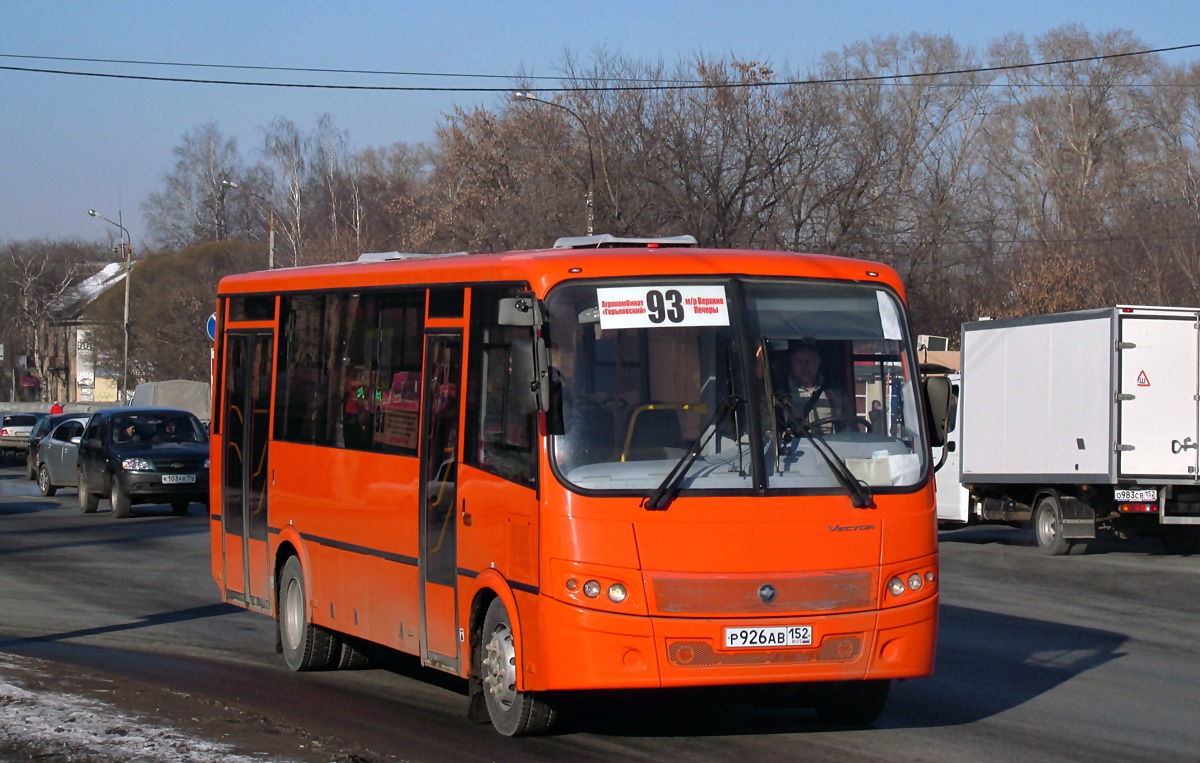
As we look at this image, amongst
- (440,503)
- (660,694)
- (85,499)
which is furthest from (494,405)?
(85,499)

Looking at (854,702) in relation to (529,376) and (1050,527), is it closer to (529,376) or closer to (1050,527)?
(529,376)

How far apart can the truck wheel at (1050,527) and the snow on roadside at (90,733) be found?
46.4 ft

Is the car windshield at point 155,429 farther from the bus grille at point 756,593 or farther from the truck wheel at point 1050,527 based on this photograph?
the bus grille at point 756,593

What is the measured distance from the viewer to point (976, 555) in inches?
773

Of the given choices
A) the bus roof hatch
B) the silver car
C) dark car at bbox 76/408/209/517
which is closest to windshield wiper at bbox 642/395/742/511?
the bus roof hatch

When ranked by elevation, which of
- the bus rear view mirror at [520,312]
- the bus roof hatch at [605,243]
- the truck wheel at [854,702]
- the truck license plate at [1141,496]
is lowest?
the truck wheel at [854,702]

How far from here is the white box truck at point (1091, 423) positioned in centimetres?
1867

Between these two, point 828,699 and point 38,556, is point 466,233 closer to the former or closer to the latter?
point 38,556

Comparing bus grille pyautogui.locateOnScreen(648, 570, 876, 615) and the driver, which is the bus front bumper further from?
the driver

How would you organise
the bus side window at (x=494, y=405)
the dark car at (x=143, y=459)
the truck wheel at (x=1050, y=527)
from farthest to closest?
1. the dark car at (x=143, y=459)
2. the truck wheel at (x=1050, y=527)
3. the bus side window at (x=494, y=405)

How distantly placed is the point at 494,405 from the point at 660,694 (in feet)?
5.73

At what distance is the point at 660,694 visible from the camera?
7871 millimetres

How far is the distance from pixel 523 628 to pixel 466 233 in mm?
40039

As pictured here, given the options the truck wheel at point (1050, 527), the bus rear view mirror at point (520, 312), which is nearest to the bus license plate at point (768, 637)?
the bus rear view mirror at point (520, 312)
